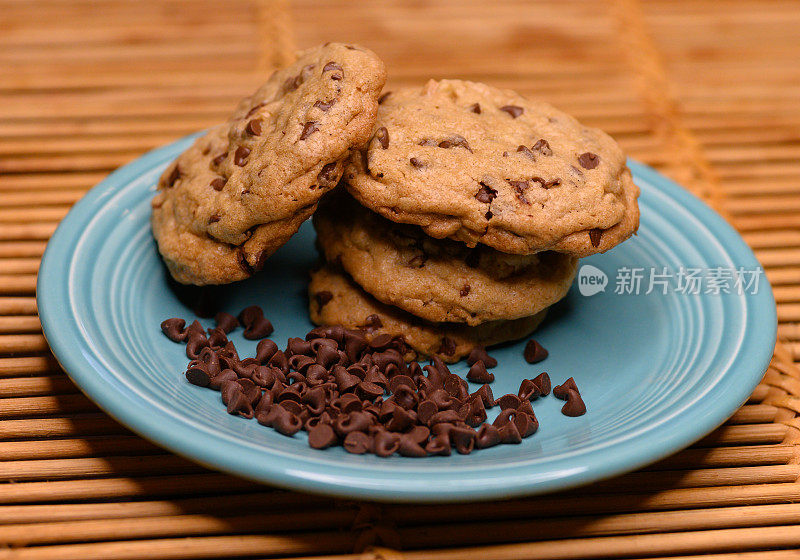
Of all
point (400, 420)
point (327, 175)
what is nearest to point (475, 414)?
point (400, 420)

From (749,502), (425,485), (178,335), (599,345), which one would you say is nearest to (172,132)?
(178,335)

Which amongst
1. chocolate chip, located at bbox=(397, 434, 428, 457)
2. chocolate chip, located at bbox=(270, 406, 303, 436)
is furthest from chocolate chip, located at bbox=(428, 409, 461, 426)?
chocolate chip, located at bbox=(270, 406, 303, 436)

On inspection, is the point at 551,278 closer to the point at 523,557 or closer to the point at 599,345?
the point at 599,345

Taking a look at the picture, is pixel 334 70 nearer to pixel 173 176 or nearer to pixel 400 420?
pixel 173 176

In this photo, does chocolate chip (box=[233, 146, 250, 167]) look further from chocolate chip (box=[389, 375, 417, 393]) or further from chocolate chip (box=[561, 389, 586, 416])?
chocolate chip (box=[561, 389, 586, 416])

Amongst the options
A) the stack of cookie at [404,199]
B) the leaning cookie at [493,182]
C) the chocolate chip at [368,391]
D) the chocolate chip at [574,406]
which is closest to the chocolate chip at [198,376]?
the stack of cookie at [404,199]

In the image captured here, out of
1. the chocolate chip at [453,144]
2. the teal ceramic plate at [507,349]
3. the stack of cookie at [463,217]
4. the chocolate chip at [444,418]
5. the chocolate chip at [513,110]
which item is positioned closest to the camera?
the teal ceramic plate at [507,349]

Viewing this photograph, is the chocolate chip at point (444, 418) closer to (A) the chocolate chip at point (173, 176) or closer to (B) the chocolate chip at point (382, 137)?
(B) the chocolate chip at point (382, 137)
